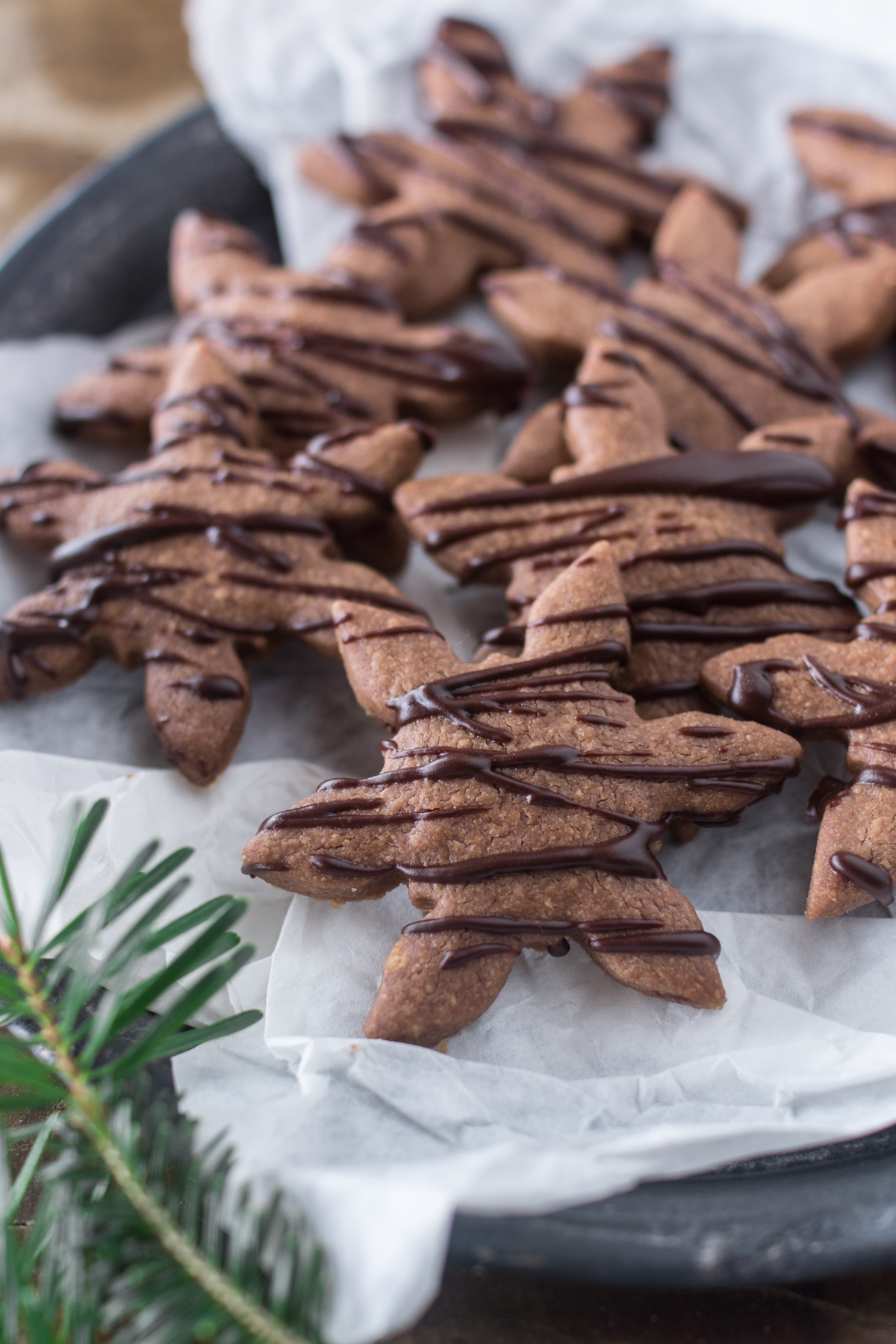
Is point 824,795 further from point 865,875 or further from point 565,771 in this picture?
point 565,771

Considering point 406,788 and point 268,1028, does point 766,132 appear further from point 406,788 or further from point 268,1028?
point 268,1028

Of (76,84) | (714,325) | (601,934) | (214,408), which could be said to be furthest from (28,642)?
(76,84)

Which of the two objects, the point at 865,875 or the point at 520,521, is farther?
the point at 520,521

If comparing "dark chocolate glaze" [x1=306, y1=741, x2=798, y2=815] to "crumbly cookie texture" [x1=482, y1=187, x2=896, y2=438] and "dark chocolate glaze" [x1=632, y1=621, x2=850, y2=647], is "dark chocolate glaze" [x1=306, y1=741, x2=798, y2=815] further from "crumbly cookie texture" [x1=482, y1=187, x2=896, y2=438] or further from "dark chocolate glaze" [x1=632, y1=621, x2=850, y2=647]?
"crumbly cookie texture" [x1=482, y1=187, x2=896, y2=438]

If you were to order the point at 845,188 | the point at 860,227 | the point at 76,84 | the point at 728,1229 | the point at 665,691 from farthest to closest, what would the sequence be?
the point at 76,84 → the point at 845,188 → the point at 860,227 → the point at 665,691 → the point at 728,1229

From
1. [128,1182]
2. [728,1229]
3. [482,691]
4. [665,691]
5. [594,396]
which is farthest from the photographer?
[594,396]

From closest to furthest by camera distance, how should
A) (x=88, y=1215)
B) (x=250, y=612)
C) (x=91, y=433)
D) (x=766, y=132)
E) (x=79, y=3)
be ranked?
(x=88, y=1215) → (x=250, y=612) → (x=91, y=433) → (x=766, y=132) → (x=79, y=3)

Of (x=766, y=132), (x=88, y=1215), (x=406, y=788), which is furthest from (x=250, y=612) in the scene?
(x=766, y=132)
